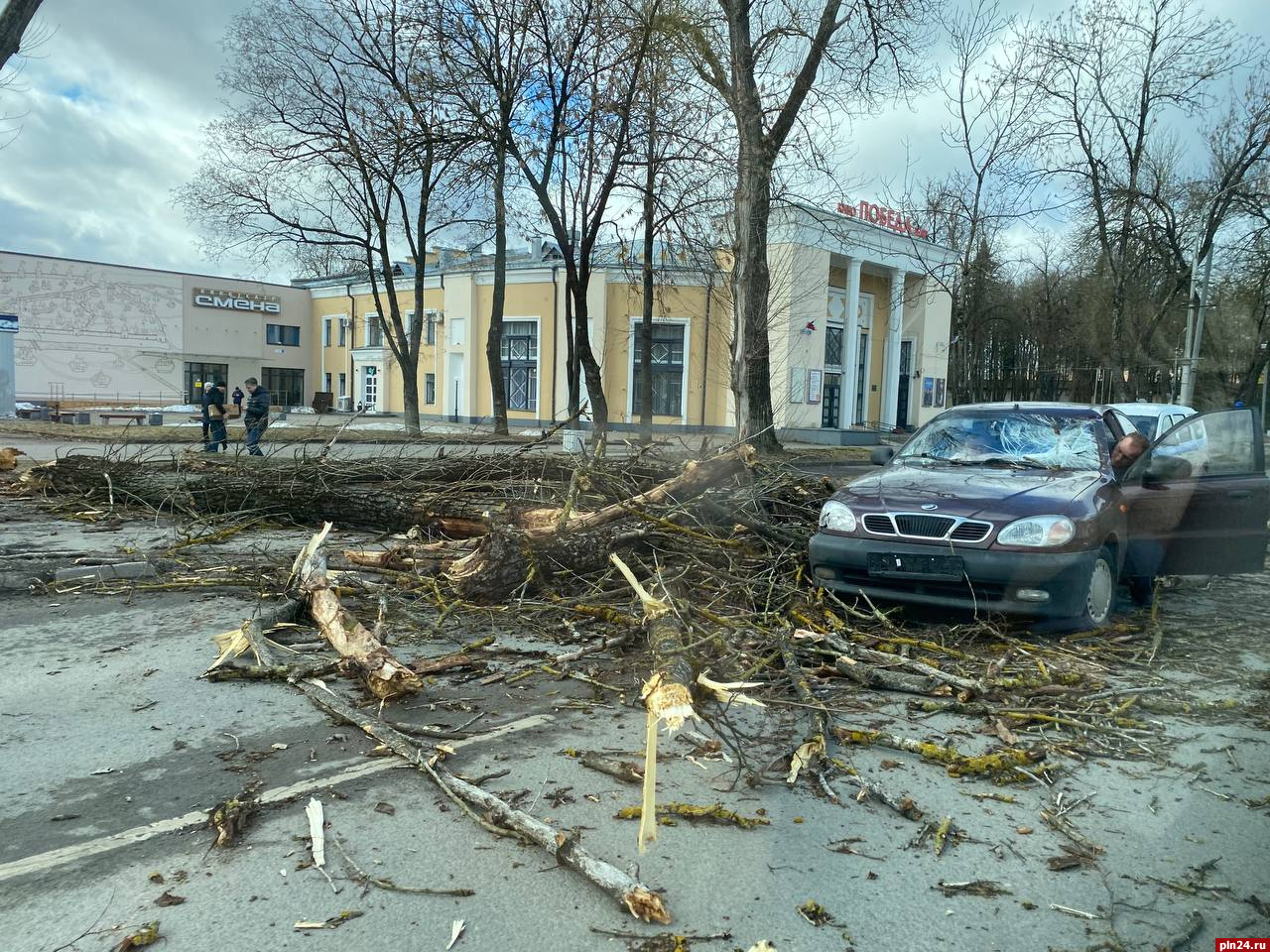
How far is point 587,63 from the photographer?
20.3m

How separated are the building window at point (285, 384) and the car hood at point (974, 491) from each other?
5898cm

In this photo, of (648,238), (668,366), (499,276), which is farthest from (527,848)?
(668,366)

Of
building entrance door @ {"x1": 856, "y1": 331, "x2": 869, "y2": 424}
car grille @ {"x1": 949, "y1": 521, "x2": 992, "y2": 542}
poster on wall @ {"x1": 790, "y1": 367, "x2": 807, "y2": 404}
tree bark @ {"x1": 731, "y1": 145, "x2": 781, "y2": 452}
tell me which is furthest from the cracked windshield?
building entrance door @ {"x1": 856, "y1": 331, "x2": 869, "y2": 424}

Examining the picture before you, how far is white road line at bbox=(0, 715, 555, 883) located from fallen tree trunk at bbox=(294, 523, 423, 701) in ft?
2.09

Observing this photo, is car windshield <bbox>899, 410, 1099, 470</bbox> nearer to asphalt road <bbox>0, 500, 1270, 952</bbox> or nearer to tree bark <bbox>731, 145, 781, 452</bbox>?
asphalt road <bbox>0, 500, 1270, 952</bbox>

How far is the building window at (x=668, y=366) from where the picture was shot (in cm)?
4150

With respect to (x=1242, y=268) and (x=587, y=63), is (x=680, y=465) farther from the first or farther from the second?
(x=1242, y=268)

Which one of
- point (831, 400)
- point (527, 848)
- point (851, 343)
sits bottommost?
point (527, 848)

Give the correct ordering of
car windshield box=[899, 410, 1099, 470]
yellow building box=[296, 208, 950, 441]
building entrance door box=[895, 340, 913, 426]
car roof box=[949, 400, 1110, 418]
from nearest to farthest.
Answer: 1. car windshield box=[899, 410, 1099, 470]
2. car roof box=[949, 400, 1110, 418]
3. yellow building box=[296, 208, 950, 441]
4. building entrance door box=[895, 340, 913, 426]

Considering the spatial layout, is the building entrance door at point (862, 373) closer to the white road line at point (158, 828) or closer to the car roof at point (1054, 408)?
the car roof at point (1054, 408)

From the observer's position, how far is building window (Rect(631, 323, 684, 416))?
41.5 metres

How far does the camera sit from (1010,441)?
23.2ft

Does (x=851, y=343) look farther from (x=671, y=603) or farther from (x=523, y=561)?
(x=671, y=603)

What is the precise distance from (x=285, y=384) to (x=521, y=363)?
947 inches
